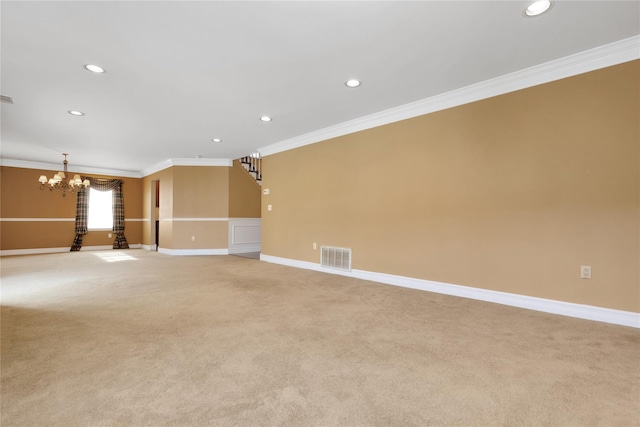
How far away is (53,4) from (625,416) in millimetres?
4482

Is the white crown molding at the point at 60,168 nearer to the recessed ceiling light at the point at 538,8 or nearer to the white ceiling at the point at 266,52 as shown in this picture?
the white ceiling at the point at 266,52

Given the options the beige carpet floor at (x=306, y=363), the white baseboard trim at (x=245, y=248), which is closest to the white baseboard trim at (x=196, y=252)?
the white baseboard trim at (x=245, y=248)

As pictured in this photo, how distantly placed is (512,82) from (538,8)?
1168mm

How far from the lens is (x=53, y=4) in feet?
7.32

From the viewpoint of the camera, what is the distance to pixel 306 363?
199 centimetres

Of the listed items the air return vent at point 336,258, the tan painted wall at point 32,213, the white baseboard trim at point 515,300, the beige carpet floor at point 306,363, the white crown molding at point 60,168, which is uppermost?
the white crown molding at point 60,168

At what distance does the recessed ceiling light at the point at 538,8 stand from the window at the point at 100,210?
10.9 meters

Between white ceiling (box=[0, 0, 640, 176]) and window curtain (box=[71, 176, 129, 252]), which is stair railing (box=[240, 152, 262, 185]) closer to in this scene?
white ceiling (box=[0, 0, 640, 176])

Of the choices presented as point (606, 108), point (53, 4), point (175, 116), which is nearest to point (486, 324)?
point (606, 108)

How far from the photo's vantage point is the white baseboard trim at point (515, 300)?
2721mm

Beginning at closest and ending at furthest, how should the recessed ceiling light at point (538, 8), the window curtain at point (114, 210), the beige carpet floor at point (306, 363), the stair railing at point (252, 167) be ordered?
the beige carpet floor at point (306, 363) < the recessed ceiling light at point (538, 8) < the stair railing at point (252, 167) < the window curtain at point (114, 210)

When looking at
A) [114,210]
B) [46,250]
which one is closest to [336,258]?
[114,210]

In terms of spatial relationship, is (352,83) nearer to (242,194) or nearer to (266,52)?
(266,52)

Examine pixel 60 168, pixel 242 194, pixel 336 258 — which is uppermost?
pixel 60 168
